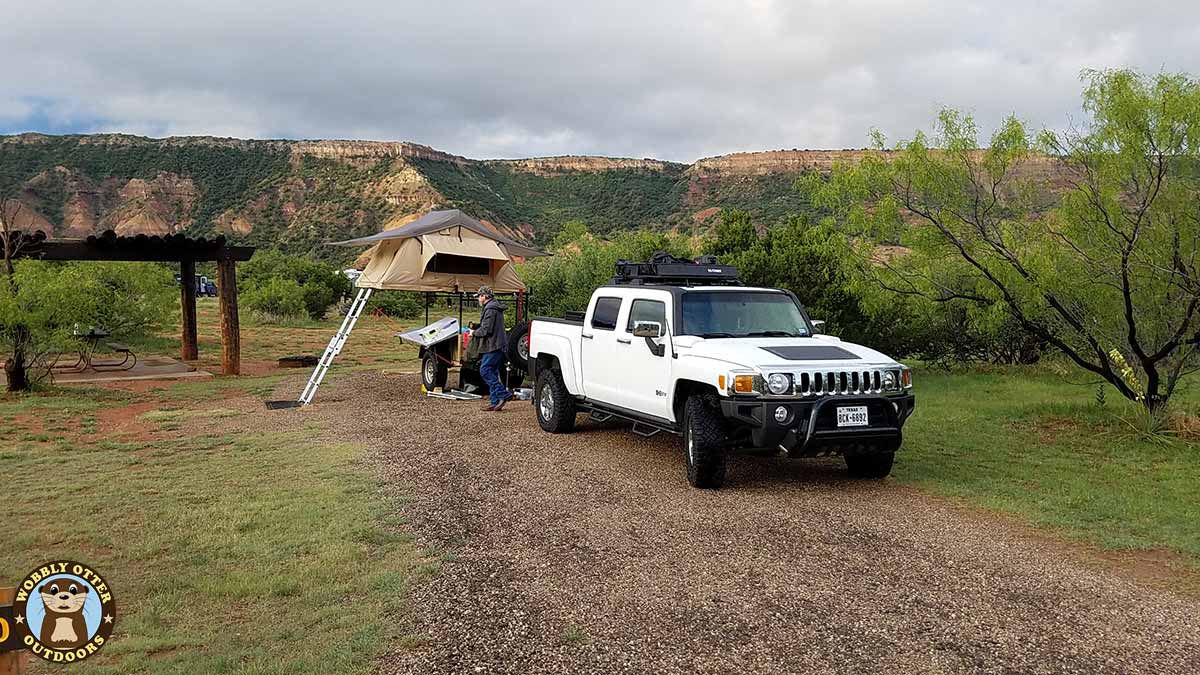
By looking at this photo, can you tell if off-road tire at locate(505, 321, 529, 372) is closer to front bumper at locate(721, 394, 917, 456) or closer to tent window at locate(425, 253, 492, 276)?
tent window at locate(425, 253, 492, 276)

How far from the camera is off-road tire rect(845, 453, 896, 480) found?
329 inches

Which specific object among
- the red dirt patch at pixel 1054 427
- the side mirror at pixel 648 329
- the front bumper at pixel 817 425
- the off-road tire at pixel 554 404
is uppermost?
the side mirror at pixel 648 329

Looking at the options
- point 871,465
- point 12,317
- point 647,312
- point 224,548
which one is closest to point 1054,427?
point 871,465

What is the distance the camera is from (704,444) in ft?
25.6

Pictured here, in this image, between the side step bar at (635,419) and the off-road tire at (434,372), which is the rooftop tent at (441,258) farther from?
the side step bar at (635,419)

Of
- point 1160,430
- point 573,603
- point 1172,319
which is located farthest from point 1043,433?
point 573,603

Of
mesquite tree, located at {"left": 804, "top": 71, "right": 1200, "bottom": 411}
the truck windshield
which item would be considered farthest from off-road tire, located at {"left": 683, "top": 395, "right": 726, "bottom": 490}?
mesquite tree, located at {"left": 804, "top": 71, "right": 1200, "bottom": 411}

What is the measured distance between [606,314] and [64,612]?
7.78m

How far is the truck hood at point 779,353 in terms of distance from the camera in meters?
7.70

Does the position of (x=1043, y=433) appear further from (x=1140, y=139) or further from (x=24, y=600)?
(x=24, y=600)

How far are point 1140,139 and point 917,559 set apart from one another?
6.26 metres

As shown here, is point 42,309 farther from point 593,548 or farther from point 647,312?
point 593,548

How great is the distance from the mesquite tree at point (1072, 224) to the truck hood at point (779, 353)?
3.65 m

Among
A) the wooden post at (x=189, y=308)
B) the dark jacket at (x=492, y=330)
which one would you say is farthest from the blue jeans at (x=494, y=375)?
the wooden post at (x=189, y=308)
